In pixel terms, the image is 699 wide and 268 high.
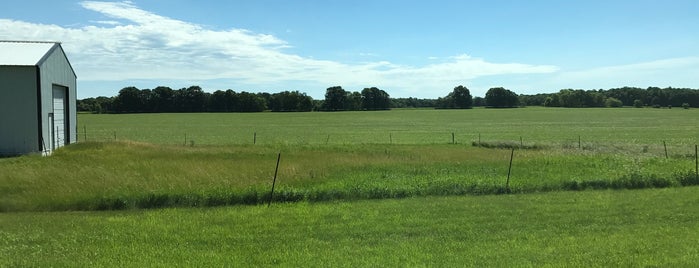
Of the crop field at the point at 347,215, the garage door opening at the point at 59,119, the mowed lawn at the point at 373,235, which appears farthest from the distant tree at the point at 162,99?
the mowed lawn at the point at 373,235

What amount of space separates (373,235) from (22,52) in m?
28.2

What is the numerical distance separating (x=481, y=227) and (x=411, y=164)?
11345 mm

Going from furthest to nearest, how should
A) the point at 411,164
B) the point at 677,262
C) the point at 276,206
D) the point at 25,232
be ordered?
the point at 411,164 → the point at 276,206 → the point at 25,232 → the point at 677,262

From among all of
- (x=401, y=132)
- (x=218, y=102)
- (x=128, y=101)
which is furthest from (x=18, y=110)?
(x=218, y=102)

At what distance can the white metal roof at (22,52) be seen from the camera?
1098 inches

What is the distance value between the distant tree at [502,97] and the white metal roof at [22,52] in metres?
181

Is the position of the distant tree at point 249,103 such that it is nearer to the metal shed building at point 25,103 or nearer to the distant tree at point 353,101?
the distant tree at point 353,101

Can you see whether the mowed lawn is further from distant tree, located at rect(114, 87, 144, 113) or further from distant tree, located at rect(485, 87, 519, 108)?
distant tree, located at rect(485, 87, 519, 108)

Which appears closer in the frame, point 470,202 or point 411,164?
point 470,202

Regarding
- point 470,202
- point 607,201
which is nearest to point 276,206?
point 470,202

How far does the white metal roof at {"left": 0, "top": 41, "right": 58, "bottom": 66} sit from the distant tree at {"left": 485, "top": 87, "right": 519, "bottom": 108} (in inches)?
7143

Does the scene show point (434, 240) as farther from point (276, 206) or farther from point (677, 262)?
point (276, 206)

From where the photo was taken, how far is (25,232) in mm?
10336

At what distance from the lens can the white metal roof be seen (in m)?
27.9
